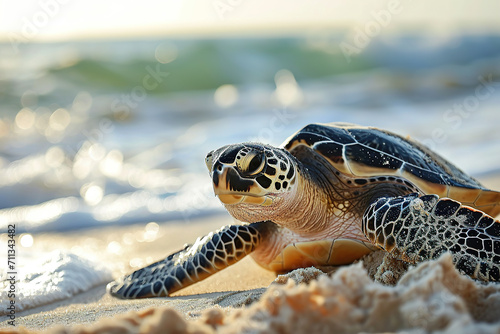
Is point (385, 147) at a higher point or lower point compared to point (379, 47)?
lower

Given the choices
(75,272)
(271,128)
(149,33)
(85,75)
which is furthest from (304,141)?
(149,33)

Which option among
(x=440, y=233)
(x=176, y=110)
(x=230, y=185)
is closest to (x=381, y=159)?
(x=440, y=233)

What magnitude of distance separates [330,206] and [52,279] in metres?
2.02

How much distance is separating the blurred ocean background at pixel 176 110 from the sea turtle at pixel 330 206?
3.56ft

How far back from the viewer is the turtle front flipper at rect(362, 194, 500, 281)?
83.0 inches

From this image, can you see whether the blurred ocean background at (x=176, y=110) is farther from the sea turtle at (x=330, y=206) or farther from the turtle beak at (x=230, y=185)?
the turtle beak at (x=230, y=185)

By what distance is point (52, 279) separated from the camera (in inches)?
139

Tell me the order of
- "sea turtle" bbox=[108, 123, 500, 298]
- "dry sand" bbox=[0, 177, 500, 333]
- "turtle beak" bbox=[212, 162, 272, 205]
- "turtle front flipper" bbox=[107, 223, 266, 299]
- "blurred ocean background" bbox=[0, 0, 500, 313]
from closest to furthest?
"dry sand" bbox=[0, 177, 500, 333]
"sea turtle" bbox=[108, 123, 500, 298]
"turtle beak" bbox=[212, 162, 272, 205]
"turtle front flipper" bbox=[107, 223, 266, 299]
"blurred ocean background" bbox=[0, 0, 500, 313]

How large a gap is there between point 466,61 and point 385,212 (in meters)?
26.8

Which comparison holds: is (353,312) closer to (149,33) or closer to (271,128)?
(271,128)

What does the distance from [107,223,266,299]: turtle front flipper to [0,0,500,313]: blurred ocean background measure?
0.56 m

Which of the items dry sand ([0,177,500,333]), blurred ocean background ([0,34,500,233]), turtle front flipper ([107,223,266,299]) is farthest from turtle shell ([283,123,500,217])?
blurred ocean background ([0,34,500,233])

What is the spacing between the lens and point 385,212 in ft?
8.14

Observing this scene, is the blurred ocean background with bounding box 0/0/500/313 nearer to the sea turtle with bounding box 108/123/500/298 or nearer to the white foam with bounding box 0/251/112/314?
the white foam with bounding box 0/251/112/314
